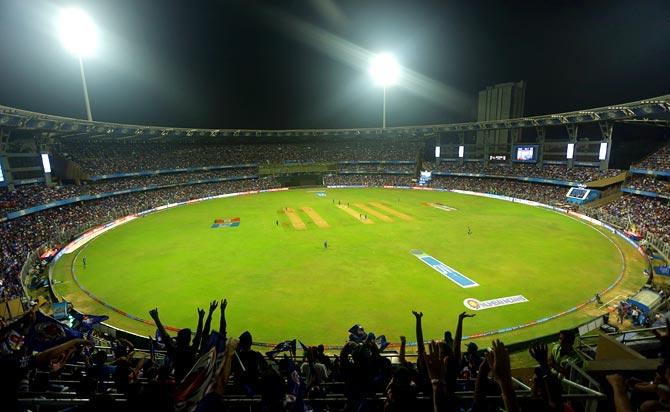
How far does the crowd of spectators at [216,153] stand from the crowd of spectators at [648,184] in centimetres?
4654

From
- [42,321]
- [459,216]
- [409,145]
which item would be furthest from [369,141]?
[42,321]

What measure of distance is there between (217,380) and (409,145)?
91835mm

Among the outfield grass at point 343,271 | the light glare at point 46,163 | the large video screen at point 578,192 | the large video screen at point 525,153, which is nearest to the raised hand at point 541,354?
the outfield grass at point 343,271

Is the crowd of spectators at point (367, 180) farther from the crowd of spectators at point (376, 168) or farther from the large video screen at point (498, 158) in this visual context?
the large video screen at point (498, 158)

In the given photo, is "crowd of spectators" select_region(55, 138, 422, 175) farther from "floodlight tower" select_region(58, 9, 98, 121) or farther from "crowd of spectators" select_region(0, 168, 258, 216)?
"floodlight tower" select_region(58, 9, 98, 121)

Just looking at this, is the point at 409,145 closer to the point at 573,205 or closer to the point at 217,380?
the point at 573,205

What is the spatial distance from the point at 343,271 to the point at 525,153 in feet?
173

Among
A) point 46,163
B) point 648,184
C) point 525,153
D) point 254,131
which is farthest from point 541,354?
point 254,131

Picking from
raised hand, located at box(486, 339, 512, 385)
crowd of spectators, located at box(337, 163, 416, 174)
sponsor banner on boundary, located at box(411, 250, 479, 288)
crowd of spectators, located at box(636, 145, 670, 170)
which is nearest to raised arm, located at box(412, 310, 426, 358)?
raised hand, located at box(486, 339, 512, 385)

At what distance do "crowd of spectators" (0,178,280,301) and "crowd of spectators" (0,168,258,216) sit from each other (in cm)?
149

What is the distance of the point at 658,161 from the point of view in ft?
140

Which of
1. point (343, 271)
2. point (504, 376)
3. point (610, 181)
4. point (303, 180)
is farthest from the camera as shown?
point (303, 180)

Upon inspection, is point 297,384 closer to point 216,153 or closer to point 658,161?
point 658,161

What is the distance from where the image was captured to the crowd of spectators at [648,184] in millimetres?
39631
